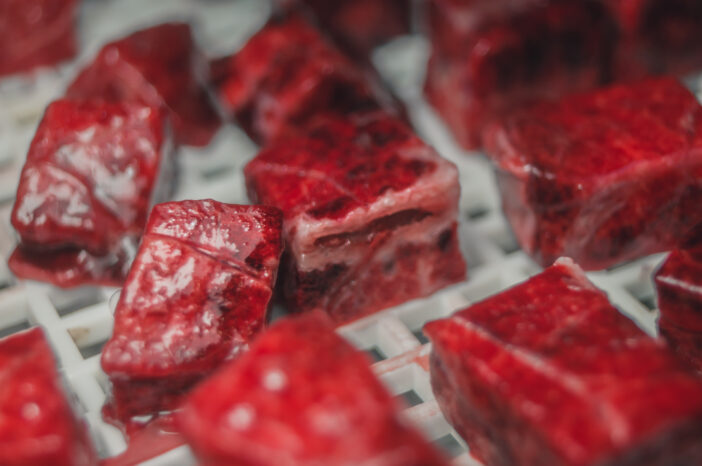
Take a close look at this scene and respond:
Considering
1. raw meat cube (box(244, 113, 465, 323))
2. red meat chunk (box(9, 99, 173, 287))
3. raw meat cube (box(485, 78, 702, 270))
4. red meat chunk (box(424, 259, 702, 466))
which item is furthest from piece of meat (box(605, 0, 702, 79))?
red meat chunk (box(9, 99, 173, 287))

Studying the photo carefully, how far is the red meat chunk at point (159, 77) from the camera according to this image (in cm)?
217

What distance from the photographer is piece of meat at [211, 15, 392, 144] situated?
2.08 metres

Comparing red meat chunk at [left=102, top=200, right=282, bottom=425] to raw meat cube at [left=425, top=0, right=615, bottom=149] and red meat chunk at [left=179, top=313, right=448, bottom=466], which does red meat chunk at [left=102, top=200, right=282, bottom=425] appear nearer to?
red meat chunk at [left=179, top=313, right=448, bottom=466]

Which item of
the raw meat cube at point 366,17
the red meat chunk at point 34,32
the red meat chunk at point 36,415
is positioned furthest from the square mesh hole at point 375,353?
the red meat chunk at point 34,32

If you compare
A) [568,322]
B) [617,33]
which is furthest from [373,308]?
[617,33]

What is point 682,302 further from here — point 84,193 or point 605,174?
point 84,193

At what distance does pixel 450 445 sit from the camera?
63.4 inches

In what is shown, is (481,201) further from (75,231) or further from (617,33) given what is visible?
(75,231)

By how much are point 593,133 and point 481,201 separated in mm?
381

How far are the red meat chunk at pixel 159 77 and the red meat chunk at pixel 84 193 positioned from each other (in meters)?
0.28

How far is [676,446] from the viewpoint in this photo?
48.3 inches

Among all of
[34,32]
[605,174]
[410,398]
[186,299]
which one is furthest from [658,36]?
[34,32]

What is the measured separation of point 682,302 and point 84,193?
4.05 ft

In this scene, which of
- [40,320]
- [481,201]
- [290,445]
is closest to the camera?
[290,445]
